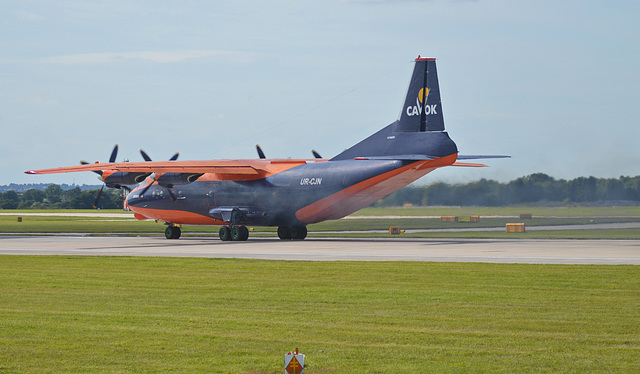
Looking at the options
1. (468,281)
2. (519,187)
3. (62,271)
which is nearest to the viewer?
(468,281)

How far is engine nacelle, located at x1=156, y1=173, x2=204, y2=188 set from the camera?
48.2 m

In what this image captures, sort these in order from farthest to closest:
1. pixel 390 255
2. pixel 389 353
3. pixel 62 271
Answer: pixel 390 255 → pixel 62 271 → pixel 389 353

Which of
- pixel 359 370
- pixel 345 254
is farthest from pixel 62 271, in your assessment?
pixel 359 370

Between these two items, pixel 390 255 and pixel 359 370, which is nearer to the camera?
pixel 359 370

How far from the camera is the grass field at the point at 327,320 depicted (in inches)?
466

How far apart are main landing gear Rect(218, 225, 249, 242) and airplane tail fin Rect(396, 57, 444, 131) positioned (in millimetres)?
12456

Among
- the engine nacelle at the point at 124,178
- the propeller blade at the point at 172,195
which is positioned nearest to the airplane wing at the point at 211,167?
the engine nacelle at the point at 124,178

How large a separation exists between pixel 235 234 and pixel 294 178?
216 inches

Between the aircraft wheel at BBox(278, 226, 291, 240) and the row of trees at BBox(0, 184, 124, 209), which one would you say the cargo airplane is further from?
the row of trees at BBox(0, 184, 124, 209)

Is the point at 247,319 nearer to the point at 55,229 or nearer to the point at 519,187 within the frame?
the point at 519,187

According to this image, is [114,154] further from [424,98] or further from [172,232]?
[424,98]

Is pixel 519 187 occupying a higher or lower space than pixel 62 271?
higher

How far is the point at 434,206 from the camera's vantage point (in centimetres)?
6266

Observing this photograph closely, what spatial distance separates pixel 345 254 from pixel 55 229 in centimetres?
3852
